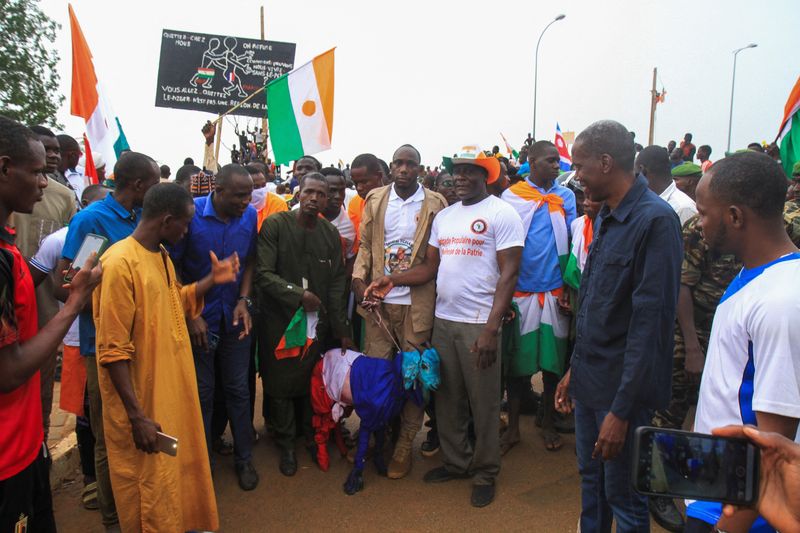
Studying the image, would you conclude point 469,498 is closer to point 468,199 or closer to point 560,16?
point 468,199

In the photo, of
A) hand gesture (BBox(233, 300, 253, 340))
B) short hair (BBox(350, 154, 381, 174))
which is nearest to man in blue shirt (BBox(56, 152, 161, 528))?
hand gesture (BBox(233, 300, 253, 340))

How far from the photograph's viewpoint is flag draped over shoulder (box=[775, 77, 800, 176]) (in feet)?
15.7

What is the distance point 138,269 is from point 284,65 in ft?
46.1

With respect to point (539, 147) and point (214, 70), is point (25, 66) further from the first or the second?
point (539, 147)

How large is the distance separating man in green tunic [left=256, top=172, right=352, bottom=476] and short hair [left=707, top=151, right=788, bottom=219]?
2.86 m

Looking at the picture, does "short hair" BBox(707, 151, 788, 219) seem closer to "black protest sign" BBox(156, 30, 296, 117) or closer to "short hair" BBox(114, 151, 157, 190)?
"short hair" BBox(114, 151, 157, 190)

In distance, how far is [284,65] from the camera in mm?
15344

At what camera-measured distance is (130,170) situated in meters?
3.22

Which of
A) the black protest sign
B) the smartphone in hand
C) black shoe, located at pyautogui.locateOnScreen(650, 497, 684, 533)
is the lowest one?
black shoe, located at pyautogui.locateOnScreen(650, 497, 684, 533)

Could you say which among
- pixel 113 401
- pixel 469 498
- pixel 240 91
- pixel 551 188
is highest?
pixel 240 91

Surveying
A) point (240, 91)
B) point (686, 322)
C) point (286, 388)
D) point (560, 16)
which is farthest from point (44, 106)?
point (686, 322)

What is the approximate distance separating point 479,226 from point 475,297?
0.49 metres

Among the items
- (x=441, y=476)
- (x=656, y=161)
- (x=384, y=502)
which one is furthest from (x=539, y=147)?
(x=384, y=502)

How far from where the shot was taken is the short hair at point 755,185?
168 centimetres
